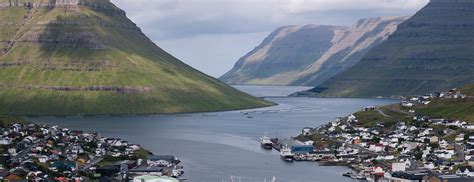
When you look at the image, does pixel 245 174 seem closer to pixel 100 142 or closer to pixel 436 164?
pixel 436 164

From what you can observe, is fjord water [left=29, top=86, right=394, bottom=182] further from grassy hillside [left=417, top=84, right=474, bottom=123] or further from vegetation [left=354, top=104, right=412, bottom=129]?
grassy hillside [left=417, top=84, right=474, bottom=123]

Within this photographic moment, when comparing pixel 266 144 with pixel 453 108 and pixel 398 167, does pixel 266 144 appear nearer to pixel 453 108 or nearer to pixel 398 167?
pixel 453 108

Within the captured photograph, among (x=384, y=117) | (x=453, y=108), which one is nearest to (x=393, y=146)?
(x=453, y=108)

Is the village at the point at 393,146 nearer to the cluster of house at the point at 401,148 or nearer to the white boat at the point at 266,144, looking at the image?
the cluster of house at the point at 401,148

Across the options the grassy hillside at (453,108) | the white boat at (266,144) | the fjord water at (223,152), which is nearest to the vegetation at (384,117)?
the grassy hillside at (453,108)

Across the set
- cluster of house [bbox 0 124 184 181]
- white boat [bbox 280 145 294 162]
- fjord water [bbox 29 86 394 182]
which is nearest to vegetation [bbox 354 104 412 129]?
fjord water [bbox 29 86 394 182]
